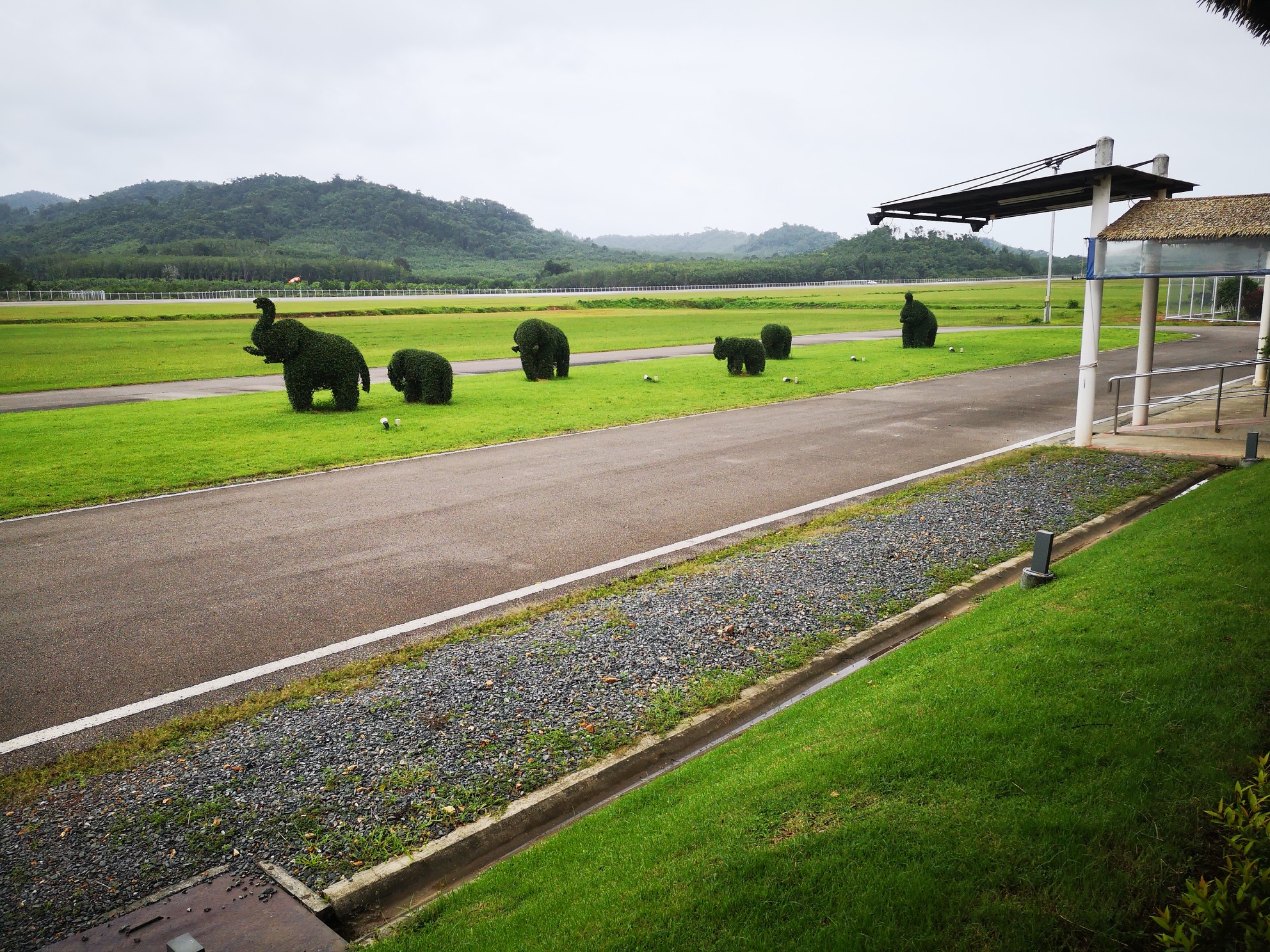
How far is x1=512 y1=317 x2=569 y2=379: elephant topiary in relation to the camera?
25.5 m

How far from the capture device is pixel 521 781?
4727 mm

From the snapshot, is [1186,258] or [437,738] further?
[1186,258]

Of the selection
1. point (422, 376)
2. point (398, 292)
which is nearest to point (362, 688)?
point (422, 376)

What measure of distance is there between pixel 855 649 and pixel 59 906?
534cm

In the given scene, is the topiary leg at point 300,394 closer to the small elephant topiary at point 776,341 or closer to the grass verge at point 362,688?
the grass verge at point 362,688

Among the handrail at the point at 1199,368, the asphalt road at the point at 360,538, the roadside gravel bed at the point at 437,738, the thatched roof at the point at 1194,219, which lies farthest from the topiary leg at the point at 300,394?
the handrail at the point at 1199,368

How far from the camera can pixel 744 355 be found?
88.3ft

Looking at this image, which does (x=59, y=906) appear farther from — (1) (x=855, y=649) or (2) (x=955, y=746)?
(1) (x=855, y=649)

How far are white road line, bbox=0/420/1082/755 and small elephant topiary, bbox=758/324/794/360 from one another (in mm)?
19199

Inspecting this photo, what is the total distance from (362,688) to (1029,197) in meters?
13.9

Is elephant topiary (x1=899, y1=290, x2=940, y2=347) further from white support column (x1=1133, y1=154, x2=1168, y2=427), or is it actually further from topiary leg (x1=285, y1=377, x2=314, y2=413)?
topiary leg (x1=285, y1=377, x2=314, y2=413)

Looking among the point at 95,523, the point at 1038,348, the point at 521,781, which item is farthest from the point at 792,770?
the point at 1038,348

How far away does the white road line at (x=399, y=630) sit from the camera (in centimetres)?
551

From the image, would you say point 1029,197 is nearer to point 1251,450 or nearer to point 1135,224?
point 1135,224
